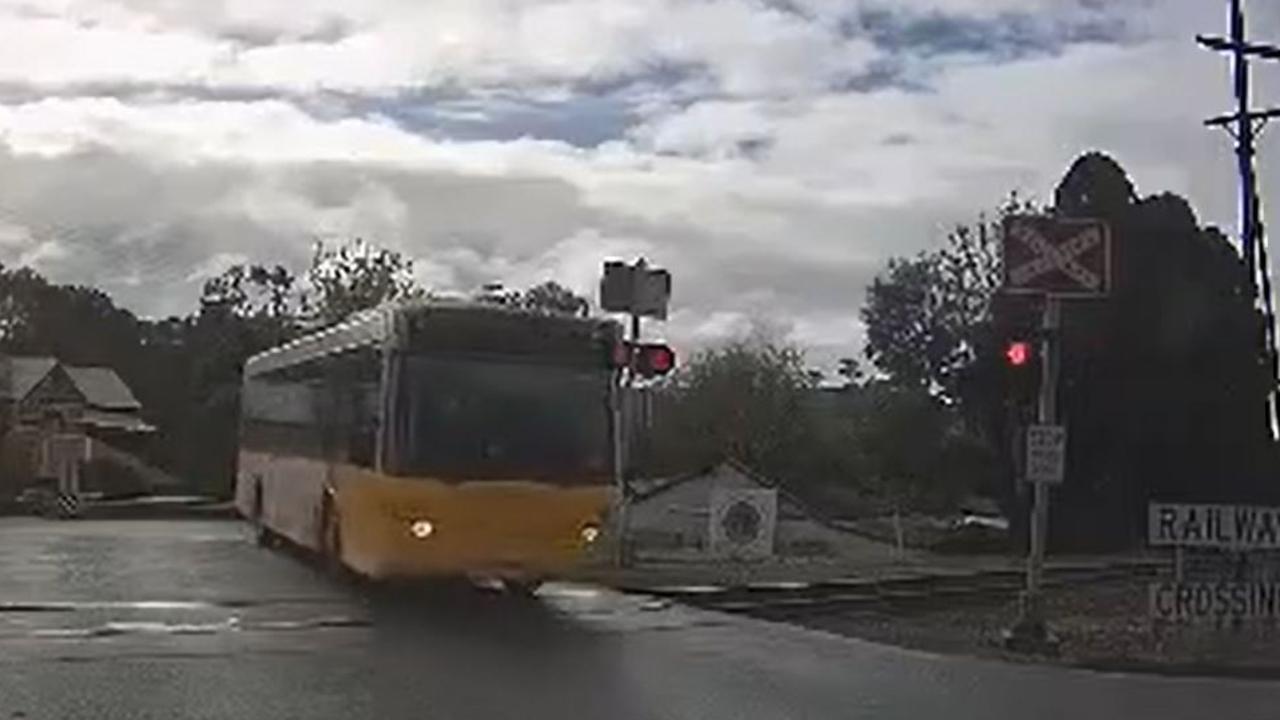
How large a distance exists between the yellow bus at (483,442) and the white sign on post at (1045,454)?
13.6ft

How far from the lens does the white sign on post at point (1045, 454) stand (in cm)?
1981

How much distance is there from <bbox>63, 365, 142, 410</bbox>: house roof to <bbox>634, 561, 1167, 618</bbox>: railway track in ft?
193

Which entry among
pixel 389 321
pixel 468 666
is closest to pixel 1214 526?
pixel 389 321

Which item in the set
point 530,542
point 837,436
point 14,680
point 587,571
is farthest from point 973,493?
point 14,680

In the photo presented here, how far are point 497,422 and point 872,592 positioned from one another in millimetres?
9859

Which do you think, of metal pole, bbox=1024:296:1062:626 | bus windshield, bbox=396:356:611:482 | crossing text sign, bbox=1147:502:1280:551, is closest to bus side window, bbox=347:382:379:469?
bus windshield, bbox=396:356:611:482

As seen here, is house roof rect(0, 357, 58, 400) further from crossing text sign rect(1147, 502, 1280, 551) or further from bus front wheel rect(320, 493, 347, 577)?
crossing text sign rect(1147, 502, 1280, 551)

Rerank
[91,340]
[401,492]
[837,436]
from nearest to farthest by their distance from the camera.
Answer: [401,492]
[837,436]
[91,340]

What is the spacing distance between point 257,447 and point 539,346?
45.6 ft

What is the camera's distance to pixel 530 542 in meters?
20.4

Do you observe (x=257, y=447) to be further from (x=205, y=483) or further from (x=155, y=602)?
(x=205, y=483)

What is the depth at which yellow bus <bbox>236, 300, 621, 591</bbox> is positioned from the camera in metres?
20.1

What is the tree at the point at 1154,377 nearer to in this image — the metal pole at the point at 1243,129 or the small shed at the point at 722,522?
the small shed at the point at 722,522

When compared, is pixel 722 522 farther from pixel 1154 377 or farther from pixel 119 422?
pixel 119 422
